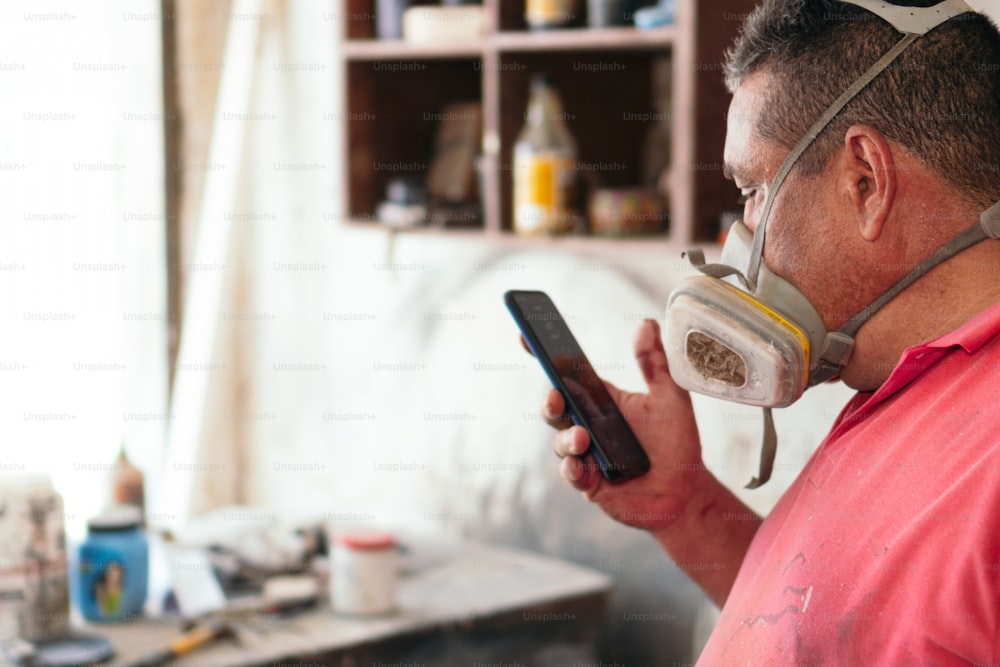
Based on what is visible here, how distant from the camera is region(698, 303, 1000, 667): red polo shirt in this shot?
74cm

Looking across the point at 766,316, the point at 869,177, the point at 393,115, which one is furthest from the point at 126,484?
the point at 869,177

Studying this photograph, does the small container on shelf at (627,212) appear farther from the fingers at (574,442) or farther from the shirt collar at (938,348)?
the shirt collar at (938,348)

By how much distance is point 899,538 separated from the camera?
79cm

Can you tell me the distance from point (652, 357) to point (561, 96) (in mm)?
886

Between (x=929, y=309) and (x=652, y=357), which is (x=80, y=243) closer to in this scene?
(x=652, y=357)

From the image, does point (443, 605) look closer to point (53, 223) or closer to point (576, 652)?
point (576, 652)

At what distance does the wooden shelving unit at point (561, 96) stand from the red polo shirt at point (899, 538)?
83cm

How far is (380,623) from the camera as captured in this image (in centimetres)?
175

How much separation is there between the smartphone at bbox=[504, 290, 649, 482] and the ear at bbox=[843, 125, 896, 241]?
1.36 feet

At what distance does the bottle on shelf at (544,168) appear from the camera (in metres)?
1.96

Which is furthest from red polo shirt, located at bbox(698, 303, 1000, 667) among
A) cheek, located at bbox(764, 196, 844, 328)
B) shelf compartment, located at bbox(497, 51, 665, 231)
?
shelf compartment, located at bbox(497, 51, 665, 231)

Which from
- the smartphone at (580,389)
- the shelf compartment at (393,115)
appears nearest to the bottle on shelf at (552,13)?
the shelf compartment at (393,115)

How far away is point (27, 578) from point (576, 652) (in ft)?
3.02

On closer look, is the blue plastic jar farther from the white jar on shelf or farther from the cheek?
the cheek
